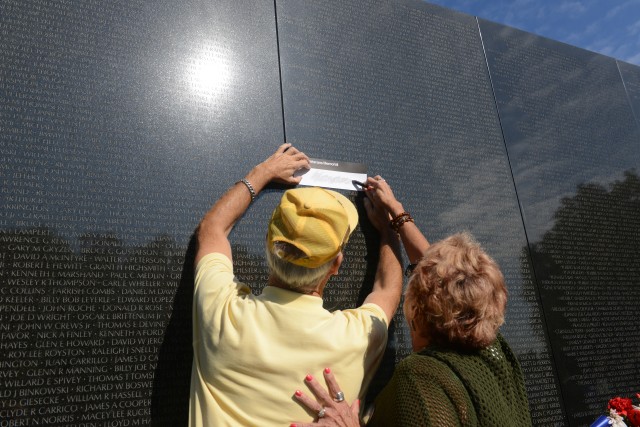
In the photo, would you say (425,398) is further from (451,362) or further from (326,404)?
(326,404)

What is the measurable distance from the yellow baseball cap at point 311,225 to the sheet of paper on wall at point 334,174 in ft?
3.43

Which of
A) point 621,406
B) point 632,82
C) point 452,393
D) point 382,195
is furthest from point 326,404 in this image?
point 632,82

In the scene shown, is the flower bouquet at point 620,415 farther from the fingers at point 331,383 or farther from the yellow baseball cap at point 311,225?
the yellow baseball cap at point 311,225

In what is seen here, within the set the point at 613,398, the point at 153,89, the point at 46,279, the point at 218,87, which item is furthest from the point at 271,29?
the point at 613,398

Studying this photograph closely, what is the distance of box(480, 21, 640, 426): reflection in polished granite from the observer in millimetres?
3490

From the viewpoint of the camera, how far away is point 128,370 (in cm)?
223

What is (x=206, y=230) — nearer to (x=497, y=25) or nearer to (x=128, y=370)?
(x=128, y=370)

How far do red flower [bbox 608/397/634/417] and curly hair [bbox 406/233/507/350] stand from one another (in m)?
2.06

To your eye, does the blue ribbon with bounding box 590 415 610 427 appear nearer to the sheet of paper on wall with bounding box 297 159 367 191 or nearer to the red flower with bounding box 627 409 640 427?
the red flower with bounding box 627 409 640 427

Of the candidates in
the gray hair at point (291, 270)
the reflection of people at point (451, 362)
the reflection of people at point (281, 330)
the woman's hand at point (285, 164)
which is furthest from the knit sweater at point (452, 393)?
the woman's hand at point (285, 164)

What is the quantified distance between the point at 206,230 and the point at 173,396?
2.55 feet

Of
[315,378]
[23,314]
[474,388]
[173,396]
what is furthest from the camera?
[173,396]

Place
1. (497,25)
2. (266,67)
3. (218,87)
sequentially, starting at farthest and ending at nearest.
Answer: (497,25), (266,67), (218,87)

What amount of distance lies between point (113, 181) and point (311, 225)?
4.24 ft
